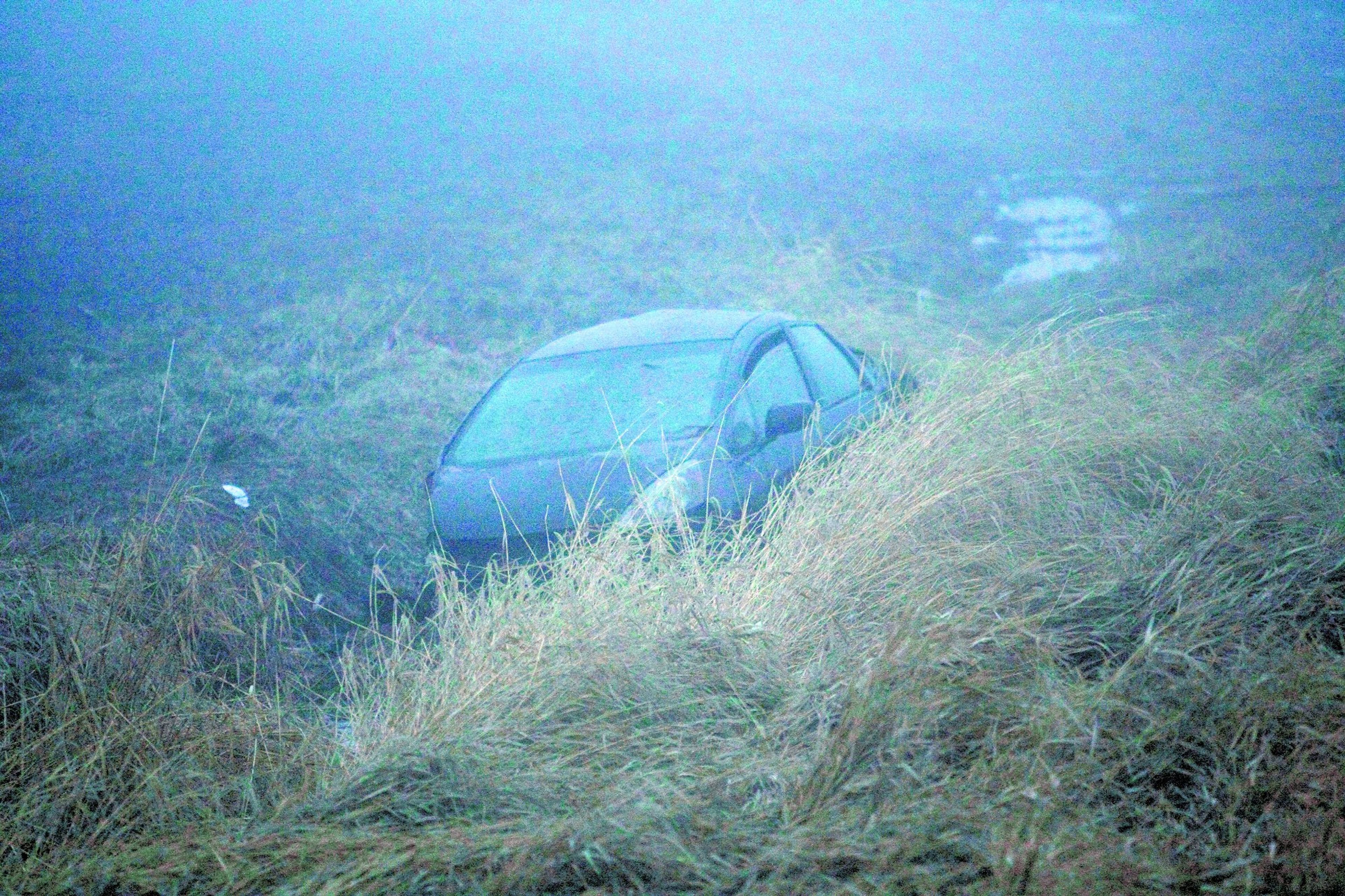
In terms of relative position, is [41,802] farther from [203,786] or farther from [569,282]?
[569,282]

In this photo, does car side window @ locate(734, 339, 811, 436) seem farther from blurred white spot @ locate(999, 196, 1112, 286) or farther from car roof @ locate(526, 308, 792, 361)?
blurred white spot @ locate(999, 196, 1112, 286)

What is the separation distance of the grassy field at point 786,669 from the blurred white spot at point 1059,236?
7.60 m

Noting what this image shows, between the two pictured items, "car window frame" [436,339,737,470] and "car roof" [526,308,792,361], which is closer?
"car window frame" [436,339,737,470]

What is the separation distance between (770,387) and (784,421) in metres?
0.59

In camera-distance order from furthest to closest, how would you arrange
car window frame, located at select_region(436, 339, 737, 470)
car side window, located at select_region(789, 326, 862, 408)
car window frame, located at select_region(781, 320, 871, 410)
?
car side window, located at select_region(789, 326, 862, 408)
car window frame, located at select_region(781, 320, 871, 410)
car window frame, located at select_region(436, 339, 737, 470)

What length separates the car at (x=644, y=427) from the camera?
443 centimetres

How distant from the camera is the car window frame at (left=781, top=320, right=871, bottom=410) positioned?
5594 mm

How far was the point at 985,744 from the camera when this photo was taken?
7.88ft

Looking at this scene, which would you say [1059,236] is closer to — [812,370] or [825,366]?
[825,366]

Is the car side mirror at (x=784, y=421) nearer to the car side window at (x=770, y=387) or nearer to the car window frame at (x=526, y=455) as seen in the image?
the car side window at (x=770, y=387)

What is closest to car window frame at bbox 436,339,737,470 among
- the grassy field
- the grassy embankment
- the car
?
the car

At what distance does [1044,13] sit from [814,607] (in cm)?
3655

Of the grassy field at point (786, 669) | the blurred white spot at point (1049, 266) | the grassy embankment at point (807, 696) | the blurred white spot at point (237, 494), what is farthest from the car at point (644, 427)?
the blurred white spot at point (1049, 266)

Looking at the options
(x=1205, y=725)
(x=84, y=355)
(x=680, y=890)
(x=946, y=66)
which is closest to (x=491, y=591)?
(x=680, y=890)
